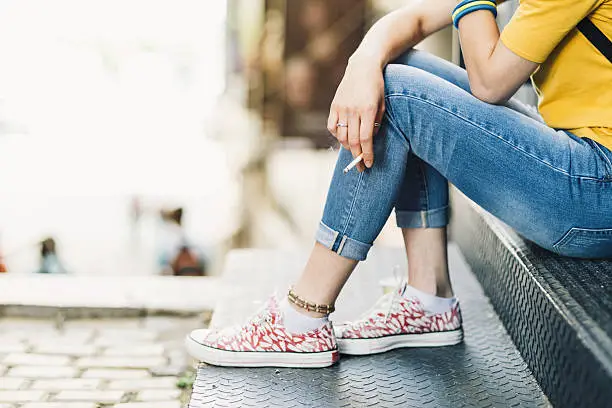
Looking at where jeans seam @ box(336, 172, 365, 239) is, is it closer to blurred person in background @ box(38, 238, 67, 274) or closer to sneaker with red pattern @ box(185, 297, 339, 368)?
sneaker with red pattern @ box(185, 297, 339, 368)

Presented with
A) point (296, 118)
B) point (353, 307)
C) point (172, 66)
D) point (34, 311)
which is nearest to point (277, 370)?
point (353, 307)

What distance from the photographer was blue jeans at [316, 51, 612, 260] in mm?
1433

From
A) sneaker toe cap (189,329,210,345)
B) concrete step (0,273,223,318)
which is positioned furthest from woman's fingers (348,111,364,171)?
concrete step (0,273,223,318)

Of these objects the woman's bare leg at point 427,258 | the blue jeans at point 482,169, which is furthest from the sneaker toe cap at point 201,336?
the woman's bare leg at point 427,258

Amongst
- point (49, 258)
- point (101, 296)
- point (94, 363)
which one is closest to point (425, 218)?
point (94, 363)

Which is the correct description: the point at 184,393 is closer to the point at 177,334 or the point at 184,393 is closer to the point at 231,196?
the point at 177,334

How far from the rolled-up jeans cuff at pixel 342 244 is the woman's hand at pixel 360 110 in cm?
14

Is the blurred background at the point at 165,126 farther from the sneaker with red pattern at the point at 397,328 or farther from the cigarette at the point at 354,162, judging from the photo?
the cigarette at the point at 354,162

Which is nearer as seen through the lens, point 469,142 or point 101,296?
point 469,142

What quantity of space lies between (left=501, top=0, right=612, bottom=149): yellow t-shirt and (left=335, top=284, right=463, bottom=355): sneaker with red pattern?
506 millimetres

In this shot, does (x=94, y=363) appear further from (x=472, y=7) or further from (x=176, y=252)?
(x=176, y=252)

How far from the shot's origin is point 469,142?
147 cm

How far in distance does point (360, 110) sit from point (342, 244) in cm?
26

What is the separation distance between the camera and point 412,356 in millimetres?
1780
